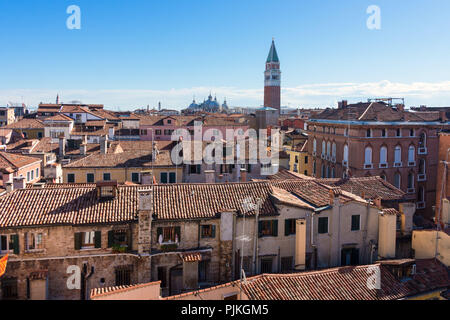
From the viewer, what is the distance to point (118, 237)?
17.1m

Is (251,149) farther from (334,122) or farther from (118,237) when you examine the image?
(118,237)

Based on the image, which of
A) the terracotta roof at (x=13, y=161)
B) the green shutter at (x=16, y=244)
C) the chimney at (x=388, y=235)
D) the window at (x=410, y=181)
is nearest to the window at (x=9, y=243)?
the green shutter at (x=16, y=244)

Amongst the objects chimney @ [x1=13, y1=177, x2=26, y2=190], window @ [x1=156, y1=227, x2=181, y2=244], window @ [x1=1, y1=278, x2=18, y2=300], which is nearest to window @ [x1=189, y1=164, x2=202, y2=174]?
chimney @ [x1=13, y1=177, x2=26, y2=190]

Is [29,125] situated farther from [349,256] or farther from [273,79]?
[273,79]

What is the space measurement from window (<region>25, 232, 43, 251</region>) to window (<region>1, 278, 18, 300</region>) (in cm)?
135

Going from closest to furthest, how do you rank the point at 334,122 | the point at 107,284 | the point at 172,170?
the point at 107,284 → the point at 172,170 → the point at 334,122

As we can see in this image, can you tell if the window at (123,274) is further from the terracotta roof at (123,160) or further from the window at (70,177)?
the window at (70,177)

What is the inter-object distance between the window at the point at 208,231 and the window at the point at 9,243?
24.3 ft

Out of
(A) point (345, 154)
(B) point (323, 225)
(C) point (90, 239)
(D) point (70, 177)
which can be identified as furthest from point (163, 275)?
(A) point (345, 154)

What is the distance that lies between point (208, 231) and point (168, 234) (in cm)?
174

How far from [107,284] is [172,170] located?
1489cm

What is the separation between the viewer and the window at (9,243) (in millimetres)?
15945

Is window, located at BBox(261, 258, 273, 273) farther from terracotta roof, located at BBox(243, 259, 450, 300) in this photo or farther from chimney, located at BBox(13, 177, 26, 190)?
chimney, located at BBox(13, 177, 26, 190)

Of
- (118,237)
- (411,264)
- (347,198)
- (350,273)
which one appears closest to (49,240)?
(118,237)
